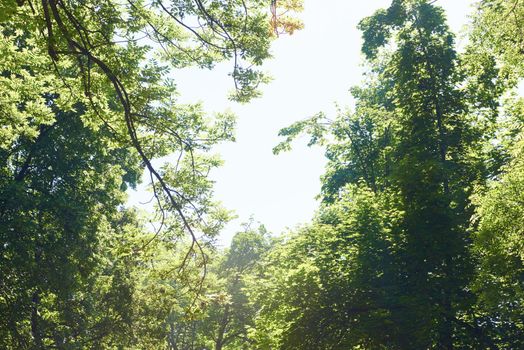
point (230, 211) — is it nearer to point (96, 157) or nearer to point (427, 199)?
point (427, 199)

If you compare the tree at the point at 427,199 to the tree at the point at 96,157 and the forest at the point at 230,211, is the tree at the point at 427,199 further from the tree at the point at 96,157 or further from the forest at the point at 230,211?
the tree at the point at 96,157

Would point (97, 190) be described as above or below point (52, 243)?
above

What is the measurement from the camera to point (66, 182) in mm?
16234

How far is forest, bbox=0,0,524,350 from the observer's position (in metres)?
7.74

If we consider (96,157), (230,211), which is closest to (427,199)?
(230,211)

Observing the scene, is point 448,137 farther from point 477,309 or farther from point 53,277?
point 53,277

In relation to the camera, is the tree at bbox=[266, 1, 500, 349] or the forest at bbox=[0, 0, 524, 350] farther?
the tree at bbox=[266, 1, 500, 349]

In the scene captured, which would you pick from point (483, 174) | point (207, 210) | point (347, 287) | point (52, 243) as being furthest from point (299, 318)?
point (52, 243)

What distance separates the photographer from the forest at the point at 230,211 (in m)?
7.74

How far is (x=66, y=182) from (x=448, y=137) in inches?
550

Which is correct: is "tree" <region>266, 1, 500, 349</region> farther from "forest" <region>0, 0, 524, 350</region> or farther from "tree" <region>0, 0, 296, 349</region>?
"tree" <region>0, 0, 296, 349</region>

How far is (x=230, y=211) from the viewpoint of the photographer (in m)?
13.1

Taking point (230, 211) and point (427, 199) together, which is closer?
point (427, 199)

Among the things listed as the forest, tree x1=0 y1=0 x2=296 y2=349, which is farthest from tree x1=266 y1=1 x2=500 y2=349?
tree x1=0 y1=0 x2=296 y2=349
